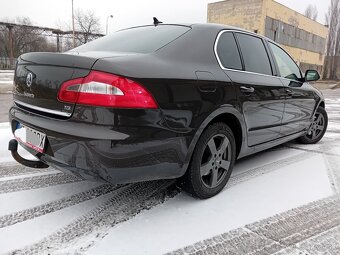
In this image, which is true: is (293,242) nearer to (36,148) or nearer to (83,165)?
(83,165)

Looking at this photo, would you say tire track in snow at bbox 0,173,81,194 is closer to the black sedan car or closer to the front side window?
the black sedan car

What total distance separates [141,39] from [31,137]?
4.09ft

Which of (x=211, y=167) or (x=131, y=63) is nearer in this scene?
(x=131, y=63)

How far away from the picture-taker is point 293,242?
2156 millimetres

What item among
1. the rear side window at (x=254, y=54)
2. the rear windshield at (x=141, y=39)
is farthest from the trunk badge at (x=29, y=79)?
the rear side window at (x=254, y=54)

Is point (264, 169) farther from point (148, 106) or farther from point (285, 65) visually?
point (148, 106)

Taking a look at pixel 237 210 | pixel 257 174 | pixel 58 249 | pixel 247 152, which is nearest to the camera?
pixel 58 249

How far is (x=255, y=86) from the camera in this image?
10.2 ft

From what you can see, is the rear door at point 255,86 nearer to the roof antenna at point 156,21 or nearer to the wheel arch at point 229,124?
the wheel arch at point 229,124

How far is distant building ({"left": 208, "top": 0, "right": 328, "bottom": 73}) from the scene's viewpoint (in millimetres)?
32562

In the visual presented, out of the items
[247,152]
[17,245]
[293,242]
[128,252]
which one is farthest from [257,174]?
[17,245]

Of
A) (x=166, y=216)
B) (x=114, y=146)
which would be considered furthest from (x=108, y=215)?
(x=114, y=146)

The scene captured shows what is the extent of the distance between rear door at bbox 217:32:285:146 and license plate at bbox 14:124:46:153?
A: 1.62 meters

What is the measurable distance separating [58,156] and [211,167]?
1278 millimetres
